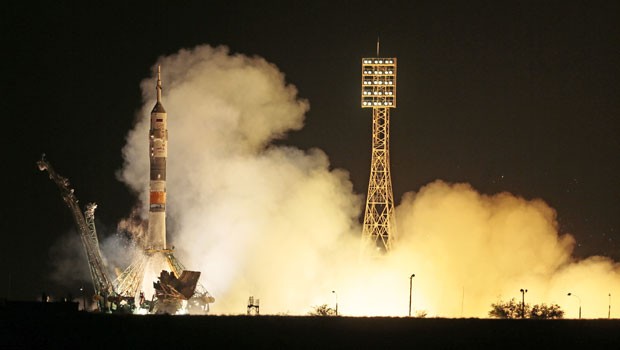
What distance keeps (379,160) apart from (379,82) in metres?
3.43

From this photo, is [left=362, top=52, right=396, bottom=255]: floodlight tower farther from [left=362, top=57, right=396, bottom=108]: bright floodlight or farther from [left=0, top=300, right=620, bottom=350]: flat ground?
[left=0, top=300, right=620, bottom=350]: flat ground

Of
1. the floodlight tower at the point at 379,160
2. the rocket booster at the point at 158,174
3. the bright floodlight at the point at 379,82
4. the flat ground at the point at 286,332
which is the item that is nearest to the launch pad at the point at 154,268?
the rocket booster at the point at 158,174

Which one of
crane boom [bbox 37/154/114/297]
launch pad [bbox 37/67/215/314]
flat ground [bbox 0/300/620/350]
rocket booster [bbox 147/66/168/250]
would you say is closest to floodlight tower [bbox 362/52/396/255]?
launch pad [bbox 37/67/215/314]

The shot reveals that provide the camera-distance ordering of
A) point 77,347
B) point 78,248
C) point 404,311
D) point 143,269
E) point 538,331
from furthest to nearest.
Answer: point 78,248
point 143,269
point 404,311
point 538,331
point 77,347

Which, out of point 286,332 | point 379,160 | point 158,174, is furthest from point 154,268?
point 286,332

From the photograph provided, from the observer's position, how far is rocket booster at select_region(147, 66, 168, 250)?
78.7m

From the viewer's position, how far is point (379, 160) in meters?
75.9

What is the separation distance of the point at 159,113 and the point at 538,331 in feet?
85.4

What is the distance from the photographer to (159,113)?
78812 mm

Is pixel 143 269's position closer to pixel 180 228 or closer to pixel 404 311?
pixel 180 228

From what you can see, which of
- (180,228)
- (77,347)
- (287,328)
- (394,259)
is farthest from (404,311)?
(77,347)

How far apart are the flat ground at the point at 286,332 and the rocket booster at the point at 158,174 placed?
18.3 meters

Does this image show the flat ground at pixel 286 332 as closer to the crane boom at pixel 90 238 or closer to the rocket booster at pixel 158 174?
the rocket booster at pixel 158 174

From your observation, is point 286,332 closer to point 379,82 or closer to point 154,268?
point 379,82
